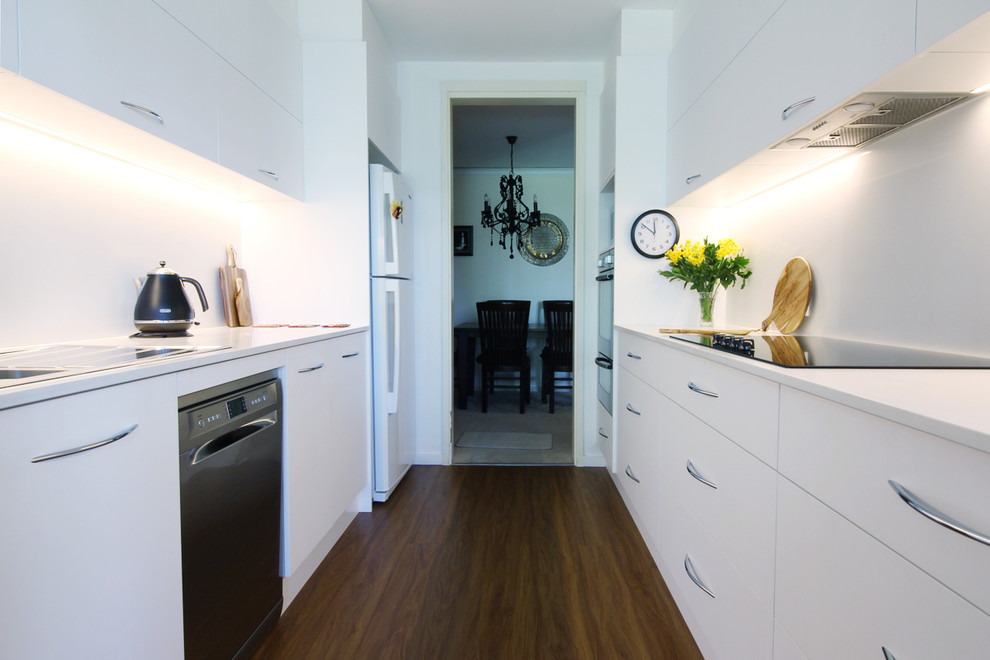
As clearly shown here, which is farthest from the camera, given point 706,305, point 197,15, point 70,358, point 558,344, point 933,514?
point 558,344

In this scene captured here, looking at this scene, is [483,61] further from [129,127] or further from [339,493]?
[339,493]

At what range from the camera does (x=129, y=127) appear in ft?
4.15

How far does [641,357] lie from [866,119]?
1114 millimetres

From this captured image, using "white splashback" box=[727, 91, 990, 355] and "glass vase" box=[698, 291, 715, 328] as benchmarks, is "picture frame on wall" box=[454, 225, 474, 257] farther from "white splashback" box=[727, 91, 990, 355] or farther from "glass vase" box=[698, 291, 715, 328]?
A: "white splashback" box=[727, 91, 990, 355]

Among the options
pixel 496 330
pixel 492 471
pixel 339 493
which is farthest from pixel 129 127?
pixel 496 330

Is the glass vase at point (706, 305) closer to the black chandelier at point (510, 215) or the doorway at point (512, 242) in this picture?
the doorway at point (512, 242)

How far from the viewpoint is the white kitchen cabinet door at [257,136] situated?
1.70 meters

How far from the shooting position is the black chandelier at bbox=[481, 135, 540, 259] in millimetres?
4996

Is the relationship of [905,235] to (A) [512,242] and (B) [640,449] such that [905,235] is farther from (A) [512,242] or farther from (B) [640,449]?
(A) [512,242]

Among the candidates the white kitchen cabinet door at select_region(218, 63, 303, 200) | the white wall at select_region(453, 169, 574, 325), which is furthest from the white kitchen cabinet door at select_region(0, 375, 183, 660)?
the white wall at select_region(453, 169, 574, 325)

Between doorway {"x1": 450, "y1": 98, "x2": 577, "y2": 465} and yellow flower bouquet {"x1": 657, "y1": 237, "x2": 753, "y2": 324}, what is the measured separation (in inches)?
81.1

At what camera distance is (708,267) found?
2.18 m

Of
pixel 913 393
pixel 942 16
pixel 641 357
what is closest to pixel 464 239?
pixel 641 357

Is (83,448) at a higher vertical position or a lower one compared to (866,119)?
lower
